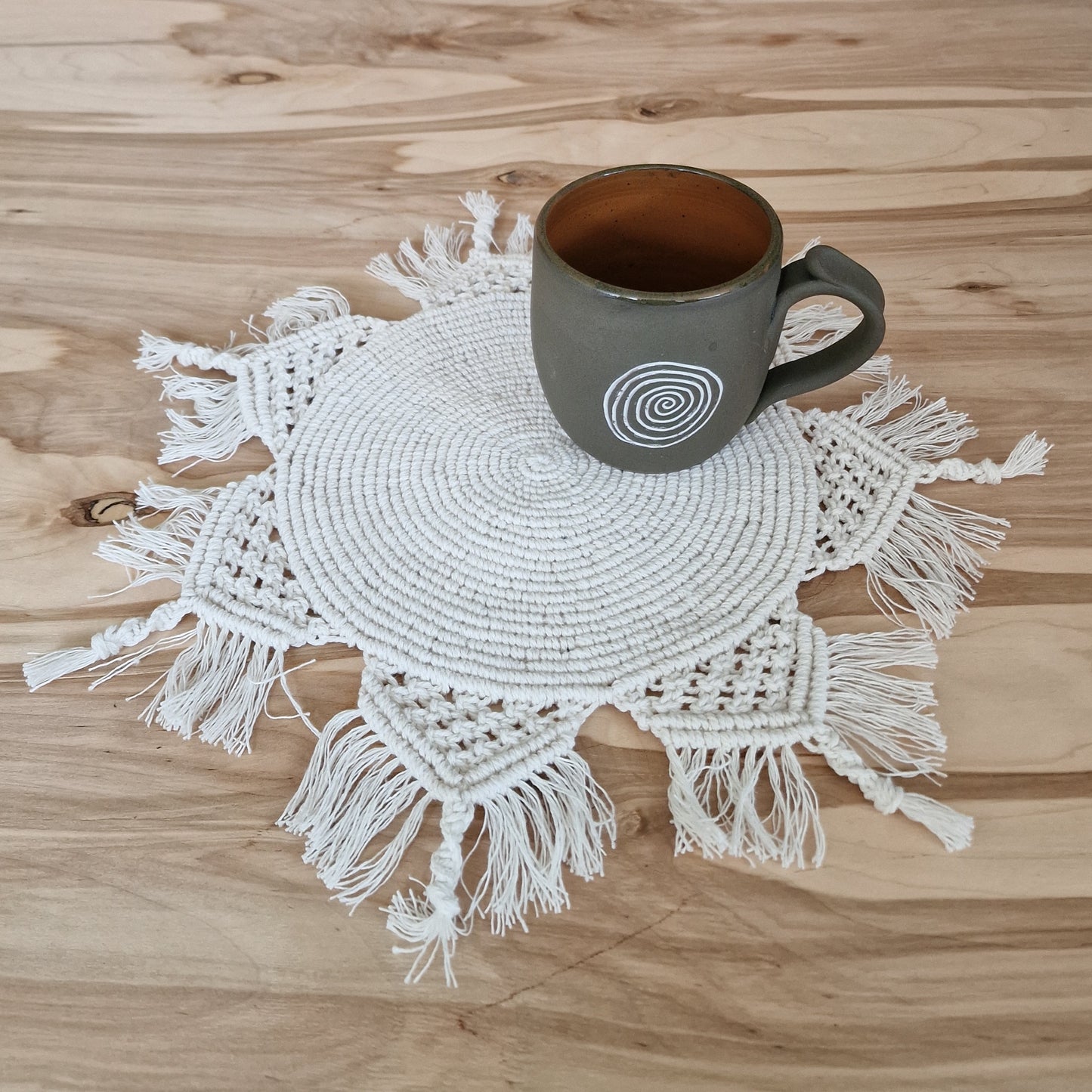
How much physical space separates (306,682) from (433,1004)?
19 cm

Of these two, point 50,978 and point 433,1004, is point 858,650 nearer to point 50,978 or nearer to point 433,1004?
point 433,1004

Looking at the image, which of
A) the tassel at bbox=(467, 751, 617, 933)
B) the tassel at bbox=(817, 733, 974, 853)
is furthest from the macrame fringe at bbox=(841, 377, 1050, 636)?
the tassel at bbox=(467, 751, 617, 933)

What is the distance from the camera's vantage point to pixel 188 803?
51cm

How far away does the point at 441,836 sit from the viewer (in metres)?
0.49

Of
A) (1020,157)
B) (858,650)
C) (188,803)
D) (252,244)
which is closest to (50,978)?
(188,803)

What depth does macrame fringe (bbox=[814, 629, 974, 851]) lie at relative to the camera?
0.49m

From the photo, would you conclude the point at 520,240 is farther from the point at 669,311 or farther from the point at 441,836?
the point at 441,836

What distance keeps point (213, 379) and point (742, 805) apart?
488mm

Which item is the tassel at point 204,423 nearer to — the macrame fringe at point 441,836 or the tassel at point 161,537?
the tassel at point 161,537

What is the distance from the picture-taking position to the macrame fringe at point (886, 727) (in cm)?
49

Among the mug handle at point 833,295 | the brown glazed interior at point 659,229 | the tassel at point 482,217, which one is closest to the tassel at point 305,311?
the tassel at point 482,217

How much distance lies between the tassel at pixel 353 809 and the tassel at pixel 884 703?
22 cm

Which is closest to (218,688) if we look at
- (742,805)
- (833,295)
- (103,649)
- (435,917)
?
(103,649)

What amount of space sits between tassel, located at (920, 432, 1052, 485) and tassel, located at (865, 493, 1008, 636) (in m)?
0.02
